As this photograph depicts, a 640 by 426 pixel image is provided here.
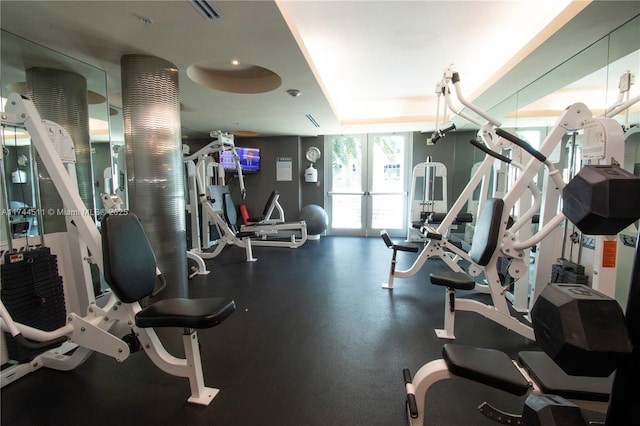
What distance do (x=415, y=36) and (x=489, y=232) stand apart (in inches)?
79.2

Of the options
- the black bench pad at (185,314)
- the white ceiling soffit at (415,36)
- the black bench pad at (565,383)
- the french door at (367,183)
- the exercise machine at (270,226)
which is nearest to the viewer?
the black bench pad at (565,383)

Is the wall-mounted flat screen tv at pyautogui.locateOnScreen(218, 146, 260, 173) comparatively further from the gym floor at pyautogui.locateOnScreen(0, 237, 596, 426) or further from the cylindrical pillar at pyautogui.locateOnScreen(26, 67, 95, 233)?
the gym floor at pyautogui.locateOnScreen(0, 237, 596, 426)

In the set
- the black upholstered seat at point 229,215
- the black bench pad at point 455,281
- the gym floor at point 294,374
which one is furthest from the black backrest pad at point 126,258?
the black upholstered seat at point 229,215

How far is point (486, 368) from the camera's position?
38.7 inches

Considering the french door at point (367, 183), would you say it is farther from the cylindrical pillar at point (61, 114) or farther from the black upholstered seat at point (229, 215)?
the cylindrical pillar at point (61, 114)

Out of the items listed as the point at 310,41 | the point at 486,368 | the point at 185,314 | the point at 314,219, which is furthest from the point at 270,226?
the point at 486,368

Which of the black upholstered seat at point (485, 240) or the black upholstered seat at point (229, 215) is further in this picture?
the black upholstered seat at point (229, 215)

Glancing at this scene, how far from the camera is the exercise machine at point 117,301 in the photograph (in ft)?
4.62

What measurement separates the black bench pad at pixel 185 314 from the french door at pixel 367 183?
4930 mm

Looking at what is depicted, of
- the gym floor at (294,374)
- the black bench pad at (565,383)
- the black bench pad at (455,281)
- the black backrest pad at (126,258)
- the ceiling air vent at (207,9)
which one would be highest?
the ceiling air vent at (207,9)

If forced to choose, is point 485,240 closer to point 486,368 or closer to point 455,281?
point 455,281

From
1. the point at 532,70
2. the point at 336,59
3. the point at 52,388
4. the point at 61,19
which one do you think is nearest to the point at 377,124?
the point at 336,59

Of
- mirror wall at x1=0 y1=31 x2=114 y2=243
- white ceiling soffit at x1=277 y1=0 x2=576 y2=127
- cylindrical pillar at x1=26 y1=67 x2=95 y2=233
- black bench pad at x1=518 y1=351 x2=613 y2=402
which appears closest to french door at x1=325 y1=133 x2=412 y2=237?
white ceiling soffit at x1=277 y1=0 x2=576 y2=127

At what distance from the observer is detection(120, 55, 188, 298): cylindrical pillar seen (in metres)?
2.39
